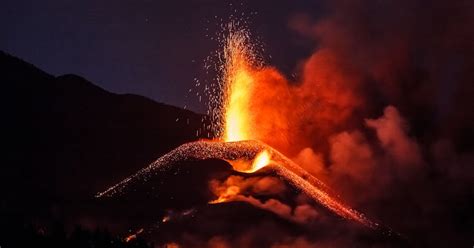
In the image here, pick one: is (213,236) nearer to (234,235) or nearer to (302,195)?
(234,235)

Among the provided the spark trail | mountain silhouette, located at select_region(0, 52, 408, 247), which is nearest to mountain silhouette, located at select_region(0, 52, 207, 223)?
mountain silhouette, located at select_region(0, 52, 408, 247)

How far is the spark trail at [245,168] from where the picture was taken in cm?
3597

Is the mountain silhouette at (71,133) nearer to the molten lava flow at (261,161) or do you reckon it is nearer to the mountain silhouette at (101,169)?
the mountain silhouette at (101,169)

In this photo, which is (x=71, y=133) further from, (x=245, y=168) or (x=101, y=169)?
(x=245, y=168)

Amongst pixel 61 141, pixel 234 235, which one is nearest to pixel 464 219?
pixel 234 235

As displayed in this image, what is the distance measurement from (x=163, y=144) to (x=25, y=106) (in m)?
14.3

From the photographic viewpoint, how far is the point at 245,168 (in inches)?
1515

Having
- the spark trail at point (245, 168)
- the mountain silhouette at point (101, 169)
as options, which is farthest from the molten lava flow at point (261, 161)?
the mountain silhouette at point (101, 169)

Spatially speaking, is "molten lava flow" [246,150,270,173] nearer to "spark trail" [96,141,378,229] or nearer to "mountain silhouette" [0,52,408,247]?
"spark trail" [96,141,378,229]

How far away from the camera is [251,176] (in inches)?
1396

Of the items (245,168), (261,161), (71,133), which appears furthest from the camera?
(71,133)

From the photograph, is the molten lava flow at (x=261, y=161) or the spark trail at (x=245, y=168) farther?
the molten lava flow at (x=261, y=161)

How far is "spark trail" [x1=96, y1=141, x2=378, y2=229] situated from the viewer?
3597 centimetres

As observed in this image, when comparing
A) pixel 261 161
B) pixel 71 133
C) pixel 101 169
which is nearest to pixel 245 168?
pixel 261 161
